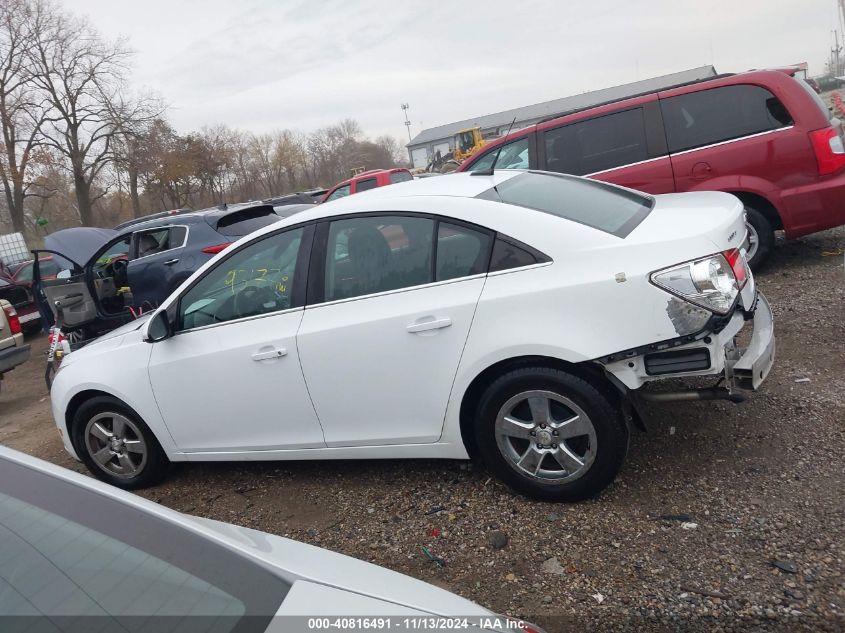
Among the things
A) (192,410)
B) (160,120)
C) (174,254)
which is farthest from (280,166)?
(192,410)

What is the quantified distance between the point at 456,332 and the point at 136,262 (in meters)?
6.28

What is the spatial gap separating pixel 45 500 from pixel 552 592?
1.94 metres

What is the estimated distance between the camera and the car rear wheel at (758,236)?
634cm

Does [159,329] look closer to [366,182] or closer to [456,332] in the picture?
[456,332]

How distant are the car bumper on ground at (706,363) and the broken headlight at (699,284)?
15 cm

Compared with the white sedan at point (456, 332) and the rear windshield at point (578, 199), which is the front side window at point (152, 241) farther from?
the rear windshield at point (578, 199)

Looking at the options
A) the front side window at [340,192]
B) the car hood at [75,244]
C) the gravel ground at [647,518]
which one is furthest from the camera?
the front side window at [340,192]

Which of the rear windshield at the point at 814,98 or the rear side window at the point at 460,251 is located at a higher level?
the rear windshield at the point at 814,98

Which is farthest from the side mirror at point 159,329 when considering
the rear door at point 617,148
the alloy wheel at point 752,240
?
the alloy wheel at point 752,240

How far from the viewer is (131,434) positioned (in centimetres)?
424

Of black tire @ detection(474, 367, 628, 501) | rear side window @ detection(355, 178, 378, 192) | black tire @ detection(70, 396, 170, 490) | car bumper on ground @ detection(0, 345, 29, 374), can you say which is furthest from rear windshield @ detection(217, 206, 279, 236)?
rear side window @ detection(355, 178, 378, 192)

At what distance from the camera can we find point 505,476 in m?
3.31

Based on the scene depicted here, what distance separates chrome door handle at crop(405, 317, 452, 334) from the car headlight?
98 centimetres

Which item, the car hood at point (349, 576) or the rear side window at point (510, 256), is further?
the rear side window at point (510, 256)
